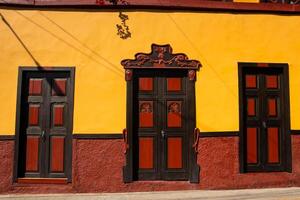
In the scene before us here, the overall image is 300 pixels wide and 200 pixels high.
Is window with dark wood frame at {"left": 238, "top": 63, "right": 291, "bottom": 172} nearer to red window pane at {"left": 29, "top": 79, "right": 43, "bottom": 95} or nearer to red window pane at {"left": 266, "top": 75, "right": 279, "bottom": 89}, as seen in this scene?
red window pane at {"left": 266, "top": 75, "right": 279, "bottom": 89}

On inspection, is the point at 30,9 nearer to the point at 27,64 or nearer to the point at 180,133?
the point at 27,64

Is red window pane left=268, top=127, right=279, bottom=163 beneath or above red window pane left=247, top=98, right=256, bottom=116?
beneath

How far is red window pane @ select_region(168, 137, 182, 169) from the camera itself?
733cm

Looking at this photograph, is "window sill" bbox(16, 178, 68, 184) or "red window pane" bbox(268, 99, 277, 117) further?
"red window pane" bbox(268, 99, 277, 117)

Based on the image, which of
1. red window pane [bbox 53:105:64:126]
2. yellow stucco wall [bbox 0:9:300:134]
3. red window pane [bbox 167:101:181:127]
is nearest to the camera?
yellow stucco wall [bbox 0:9:300:134]

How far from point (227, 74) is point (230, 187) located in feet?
7.90

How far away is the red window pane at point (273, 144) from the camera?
298 inches

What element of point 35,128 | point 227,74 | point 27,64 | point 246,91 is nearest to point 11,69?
point 27,64

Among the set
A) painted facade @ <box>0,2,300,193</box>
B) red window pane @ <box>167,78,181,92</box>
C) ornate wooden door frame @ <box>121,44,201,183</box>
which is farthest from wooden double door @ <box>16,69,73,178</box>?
red window pane @ <box>167,78,181,92</box>

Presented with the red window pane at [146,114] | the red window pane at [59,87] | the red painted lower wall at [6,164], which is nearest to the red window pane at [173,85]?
the red window pane at [146,114]

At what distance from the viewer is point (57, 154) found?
724 centimetres

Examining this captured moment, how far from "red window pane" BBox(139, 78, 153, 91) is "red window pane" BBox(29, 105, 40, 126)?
7.36 feet

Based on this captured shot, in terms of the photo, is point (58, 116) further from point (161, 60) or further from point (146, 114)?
point (161, 60)

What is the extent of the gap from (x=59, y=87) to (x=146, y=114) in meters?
1.95
